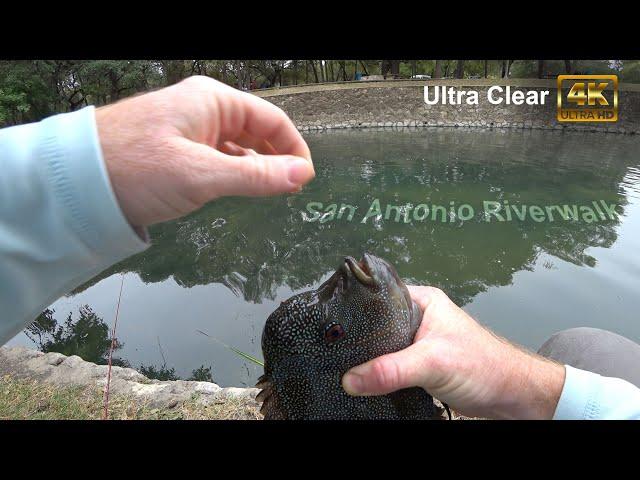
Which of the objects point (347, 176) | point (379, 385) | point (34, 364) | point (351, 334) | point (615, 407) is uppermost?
point (351, 334)

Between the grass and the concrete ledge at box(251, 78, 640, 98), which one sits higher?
the grass

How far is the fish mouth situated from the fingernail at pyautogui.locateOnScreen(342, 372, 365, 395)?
32 cm

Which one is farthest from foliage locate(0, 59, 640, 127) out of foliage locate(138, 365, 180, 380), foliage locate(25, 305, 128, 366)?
foliage locate(138, 365, 180, 380)

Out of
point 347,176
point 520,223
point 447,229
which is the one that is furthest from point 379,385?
point 347,176

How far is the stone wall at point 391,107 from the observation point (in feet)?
86.8

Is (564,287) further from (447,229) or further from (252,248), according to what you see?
(252,248)

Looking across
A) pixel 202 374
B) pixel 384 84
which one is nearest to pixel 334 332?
pixel 202 374

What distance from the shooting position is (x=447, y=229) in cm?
1141

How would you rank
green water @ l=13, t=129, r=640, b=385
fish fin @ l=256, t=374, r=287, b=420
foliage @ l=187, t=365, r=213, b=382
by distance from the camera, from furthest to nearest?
green water @ l=13, t=129, r=640, b=385, foliage @ l=187, t=365, r=213, b=382, fish fin @ l=256, t=374, r=287, b=420

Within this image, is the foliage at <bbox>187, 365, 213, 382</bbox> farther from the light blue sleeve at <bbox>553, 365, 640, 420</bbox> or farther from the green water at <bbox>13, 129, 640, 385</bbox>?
the light blue sleeve at <bbox>553, 365, 640, 420</bbox>

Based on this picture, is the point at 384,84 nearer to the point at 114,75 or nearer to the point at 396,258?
the point at 114,75

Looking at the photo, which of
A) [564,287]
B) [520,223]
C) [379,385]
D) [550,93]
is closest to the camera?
[379,385]

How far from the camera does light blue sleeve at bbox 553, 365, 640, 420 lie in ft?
5.75

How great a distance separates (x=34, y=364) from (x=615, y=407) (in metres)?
5.35
